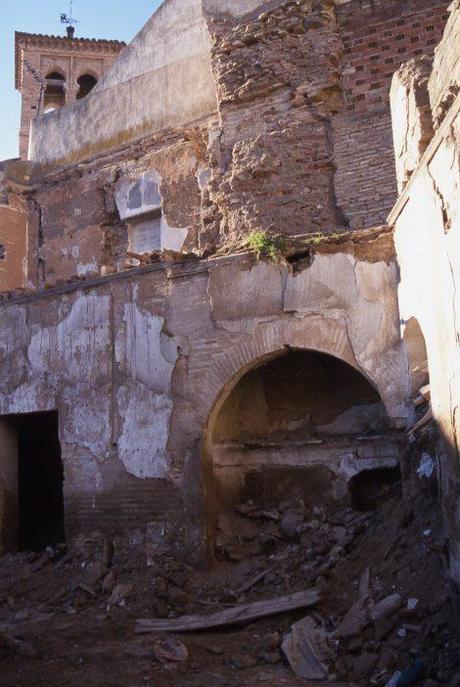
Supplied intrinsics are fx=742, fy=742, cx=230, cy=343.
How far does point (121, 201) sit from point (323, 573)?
7960 mm

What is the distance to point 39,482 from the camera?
10.1 metres

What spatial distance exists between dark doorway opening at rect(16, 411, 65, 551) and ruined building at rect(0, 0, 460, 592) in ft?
0.10

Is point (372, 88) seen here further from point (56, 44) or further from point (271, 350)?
point (56, 44)

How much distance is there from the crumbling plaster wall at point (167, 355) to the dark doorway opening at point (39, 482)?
1166mm

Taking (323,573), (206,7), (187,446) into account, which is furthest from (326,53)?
(323,573)

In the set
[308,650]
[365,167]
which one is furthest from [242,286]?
[308,650]

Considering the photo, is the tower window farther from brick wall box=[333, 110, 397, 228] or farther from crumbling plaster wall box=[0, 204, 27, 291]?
brick wall box=[333, 110, 397, 228]

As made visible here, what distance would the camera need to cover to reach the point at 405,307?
6523mm

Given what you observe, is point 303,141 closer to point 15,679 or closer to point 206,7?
point 206,7

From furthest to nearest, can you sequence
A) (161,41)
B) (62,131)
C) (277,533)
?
1. (62,131)
2. (161,41)
3. (277,533)

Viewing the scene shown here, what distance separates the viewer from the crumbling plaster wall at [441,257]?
4.75m

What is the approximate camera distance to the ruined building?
21.2 ft

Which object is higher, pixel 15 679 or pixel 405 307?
pixel 405 307

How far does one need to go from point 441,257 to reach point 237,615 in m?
3.32
